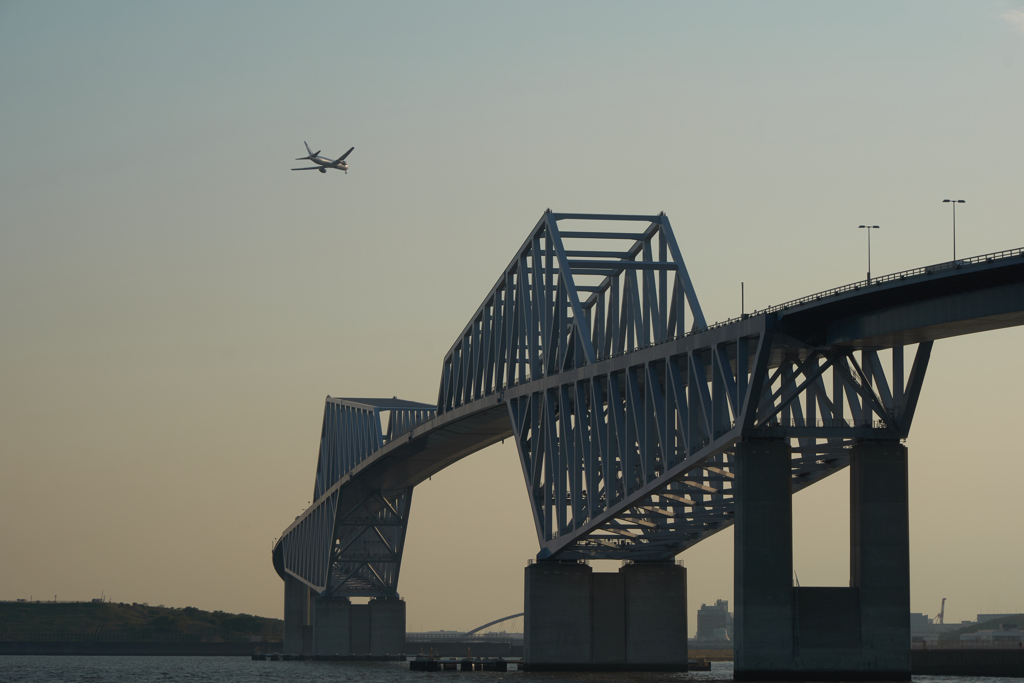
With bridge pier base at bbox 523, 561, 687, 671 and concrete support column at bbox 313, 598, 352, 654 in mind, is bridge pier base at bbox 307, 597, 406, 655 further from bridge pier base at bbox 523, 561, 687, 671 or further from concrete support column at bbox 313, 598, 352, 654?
bridge pier base at bbox 523, 561, 687, 671

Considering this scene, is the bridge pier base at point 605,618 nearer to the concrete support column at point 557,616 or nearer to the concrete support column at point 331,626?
→ the concrete support column at point 557,616

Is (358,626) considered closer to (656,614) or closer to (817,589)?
(656,614)

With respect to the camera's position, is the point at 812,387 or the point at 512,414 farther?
the point at 512,414

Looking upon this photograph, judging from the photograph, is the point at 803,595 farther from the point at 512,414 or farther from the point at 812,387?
the point at 512,414

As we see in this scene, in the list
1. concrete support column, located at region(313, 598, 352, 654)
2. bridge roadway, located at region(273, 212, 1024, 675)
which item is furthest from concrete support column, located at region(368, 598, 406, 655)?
bridge roadway, located at region(273, 212, 1024, 675)

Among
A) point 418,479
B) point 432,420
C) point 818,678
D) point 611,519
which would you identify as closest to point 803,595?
point 818,678
